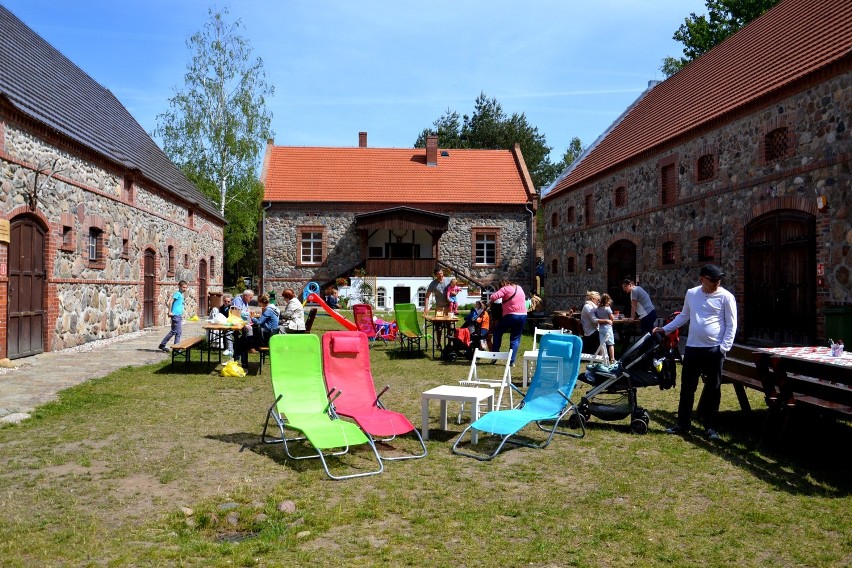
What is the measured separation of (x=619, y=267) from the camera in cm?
2092

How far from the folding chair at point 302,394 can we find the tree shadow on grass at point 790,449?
3.22 metres

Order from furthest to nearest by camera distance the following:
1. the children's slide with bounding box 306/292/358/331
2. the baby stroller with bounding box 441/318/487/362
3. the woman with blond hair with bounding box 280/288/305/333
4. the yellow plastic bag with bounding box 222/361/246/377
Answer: the baby stroller with bounding box 441/318/487/362 < the woman with blond hair with bounding box 280/288/305/333 < the yellow plastic bag with bounding box 222/361/246/377 < the children's slide with bounding box 306/292/358/331

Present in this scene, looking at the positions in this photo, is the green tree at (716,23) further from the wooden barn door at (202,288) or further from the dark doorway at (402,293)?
the wooden barn door at (202,288)

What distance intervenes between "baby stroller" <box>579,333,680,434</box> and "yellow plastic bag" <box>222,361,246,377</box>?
19.1ft

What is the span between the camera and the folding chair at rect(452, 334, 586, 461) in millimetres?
6297

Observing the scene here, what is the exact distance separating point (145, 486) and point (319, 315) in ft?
67.7

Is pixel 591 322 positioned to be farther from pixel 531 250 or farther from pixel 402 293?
pixel 531 250

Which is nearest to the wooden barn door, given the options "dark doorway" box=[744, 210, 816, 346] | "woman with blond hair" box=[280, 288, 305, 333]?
"woman with blond hair" box=[280, 288, 305, 333]

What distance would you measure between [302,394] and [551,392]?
8.30 feet

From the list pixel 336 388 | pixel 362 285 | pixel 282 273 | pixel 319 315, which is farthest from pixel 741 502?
pixel 282 273

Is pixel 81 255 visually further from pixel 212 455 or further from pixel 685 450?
pixel 685 450

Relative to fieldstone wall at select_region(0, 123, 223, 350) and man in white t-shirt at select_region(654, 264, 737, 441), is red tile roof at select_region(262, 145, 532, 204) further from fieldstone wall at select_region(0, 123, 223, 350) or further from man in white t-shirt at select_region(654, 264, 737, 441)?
man in white t-shirt at select_region(654, 264, 737, 441)

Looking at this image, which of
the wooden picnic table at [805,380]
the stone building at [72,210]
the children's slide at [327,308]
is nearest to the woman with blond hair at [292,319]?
the children's slide at [327,308]

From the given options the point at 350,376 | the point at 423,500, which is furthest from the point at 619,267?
the point at 423,500
